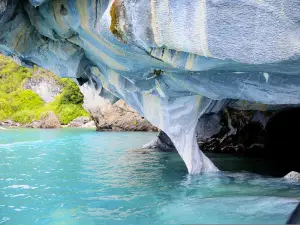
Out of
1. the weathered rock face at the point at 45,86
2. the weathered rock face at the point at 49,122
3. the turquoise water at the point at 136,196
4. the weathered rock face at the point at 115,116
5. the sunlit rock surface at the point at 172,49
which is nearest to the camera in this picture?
the sunlit rock surface at the point at 172,49

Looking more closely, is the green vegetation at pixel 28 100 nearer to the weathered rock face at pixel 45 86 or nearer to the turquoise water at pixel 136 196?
the weathered rock face at pixel 45 86

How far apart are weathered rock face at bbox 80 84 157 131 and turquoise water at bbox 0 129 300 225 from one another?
1774cm

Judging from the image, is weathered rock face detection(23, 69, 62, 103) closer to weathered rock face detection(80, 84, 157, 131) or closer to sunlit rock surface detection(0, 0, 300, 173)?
weathered rock face detection(80, 84, 157, 131)

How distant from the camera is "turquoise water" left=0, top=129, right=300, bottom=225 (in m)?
5.49

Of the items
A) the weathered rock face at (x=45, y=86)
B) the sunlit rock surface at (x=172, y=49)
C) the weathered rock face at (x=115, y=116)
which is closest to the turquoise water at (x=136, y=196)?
the sunlit rock surface at (x=172, y=49)

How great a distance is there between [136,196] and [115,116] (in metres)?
23.0

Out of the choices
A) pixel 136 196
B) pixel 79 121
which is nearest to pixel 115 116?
pixel 79 121

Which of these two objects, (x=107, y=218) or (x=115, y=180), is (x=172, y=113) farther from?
(x=107, y=218)

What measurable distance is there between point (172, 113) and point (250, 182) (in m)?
2.91

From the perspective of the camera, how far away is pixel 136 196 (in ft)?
23.1

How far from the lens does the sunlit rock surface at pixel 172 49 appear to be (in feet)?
14.3

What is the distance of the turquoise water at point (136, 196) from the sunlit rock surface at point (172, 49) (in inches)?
59.2

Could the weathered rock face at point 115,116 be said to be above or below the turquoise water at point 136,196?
below

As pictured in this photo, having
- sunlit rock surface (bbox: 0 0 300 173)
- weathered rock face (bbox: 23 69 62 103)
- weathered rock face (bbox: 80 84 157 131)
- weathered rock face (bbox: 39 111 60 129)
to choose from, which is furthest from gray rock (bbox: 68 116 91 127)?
sunlit rock surface (bbox: 0 0 300 173)
